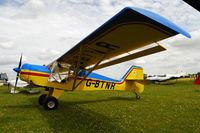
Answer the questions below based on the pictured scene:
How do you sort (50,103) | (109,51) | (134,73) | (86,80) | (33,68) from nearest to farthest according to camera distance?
(109,51)
(50,103)
(33,68)
(86,80)
(134,73)

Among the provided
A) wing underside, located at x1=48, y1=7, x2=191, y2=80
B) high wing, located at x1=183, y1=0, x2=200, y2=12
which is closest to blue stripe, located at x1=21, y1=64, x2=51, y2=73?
wing underside, located at x1=48, y1=7, x2=191, y2=80

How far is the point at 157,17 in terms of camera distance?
7.97 ft

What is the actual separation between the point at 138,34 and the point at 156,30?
54 centimetres

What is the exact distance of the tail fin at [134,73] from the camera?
30.1ft

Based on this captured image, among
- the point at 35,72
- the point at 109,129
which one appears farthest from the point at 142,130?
the point at 35,72

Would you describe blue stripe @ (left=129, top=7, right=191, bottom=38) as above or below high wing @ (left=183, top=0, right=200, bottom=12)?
above

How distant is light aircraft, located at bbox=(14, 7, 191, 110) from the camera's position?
257 cm

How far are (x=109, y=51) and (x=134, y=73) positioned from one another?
212 inches

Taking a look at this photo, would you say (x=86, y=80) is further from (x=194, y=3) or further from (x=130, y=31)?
(x=194, y=3)

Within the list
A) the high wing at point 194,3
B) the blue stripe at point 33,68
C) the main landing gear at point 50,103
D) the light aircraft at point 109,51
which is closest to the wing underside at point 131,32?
the light aircraft at point 109,51

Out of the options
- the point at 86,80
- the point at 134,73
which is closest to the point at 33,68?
the point at 86,80

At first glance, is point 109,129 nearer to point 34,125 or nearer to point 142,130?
point 142,130

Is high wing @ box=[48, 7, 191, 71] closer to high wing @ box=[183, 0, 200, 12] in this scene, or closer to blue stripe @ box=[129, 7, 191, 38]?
blue stripe @ box=[129, 7, 191, 38]

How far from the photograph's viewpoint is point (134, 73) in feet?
31.4
